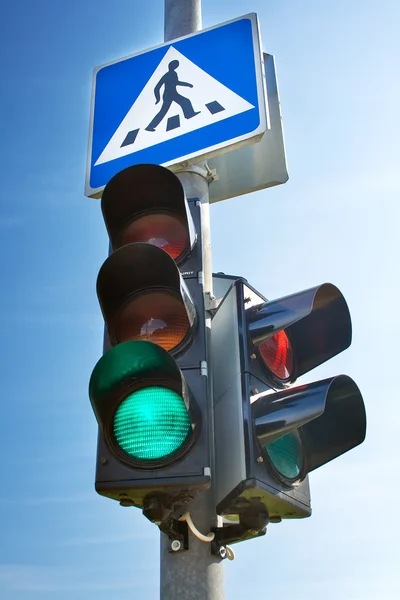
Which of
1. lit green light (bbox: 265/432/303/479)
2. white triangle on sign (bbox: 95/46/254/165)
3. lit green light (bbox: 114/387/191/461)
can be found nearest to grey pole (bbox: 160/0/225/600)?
lit green light (bbox: 265/432/303/479)

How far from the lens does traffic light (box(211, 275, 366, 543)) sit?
1902 mm

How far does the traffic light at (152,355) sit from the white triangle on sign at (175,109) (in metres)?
0.70

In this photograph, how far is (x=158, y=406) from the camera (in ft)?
6.07

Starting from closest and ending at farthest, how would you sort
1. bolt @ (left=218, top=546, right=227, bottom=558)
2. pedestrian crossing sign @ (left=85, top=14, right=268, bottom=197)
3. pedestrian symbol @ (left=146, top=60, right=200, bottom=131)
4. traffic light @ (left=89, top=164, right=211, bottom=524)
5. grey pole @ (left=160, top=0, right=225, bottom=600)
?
traffic light @ (left=89, top=164, right=211, bottom=524), grey pole @ (left=160, top=0, right=225, bottom=600), bolt @ (left=218, top=546, right=227, bottom=558), pedestrian crossing sign @ (left=85, top=14, right=268, bottom=197), pedestrian symbol @ (left=146, top=60, right=200, bottom=131)

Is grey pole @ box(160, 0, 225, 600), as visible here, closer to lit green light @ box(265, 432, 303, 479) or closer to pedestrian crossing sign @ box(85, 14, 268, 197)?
lit green light @ box(265, 432, 303, 479)

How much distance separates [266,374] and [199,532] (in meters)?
0.54

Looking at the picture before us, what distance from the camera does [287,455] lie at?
6.81ft

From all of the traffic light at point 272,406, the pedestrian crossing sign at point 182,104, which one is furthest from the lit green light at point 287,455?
the pedestrian crossing sign at point 182,104

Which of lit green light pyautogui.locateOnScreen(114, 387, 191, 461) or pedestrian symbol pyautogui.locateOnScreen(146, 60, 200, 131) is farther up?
pedestrian symbol pyautogui.locateOnScreen(146, 60, 200, 131)

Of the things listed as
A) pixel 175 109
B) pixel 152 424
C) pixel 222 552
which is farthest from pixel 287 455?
pixel 175 109

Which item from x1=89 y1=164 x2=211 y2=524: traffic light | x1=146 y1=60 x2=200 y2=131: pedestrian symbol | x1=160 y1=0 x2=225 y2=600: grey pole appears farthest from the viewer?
x1=146 y1=60 x2=200 y2=131: pedestrian symbol

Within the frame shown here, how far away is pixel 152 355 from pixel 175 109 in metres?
1.62

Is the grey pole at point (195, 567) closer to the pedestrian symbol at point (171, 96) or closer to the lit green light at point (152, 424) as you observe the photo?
the lit green light at point (152, 424)

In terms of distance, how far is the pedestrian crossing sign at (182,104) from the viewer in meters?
2.92
